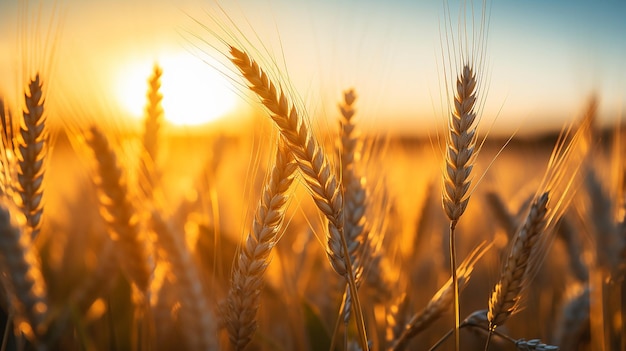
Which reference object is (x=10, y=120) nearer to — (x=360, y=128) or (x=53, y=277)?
(x=360, y=128)

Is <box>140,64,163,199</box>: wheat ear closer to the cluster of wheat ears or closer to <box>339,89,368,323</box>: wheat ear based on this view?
the cluster of wheat ears

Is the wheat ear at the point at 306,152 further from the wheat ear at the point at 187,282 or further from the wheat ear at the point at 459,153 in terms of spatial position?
the wheat ear at the point at 187,282

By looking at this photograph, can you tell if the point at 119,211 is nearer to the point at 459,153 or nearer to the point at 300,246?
the point at 459,153

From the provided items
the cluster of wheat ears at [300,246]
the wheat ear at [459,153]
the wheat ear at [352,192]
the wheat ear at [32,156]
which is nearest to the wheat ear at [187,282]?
the cluster of wheat ears at [300,246]

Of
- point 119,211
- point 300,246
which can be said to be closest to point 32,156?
point 119,211

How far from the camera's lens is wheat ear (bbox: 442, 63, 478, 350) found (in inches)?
43.4

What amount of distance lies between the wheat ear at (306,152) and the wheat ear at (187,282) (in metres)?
0.59

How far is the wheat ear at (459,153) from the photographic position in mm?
1103

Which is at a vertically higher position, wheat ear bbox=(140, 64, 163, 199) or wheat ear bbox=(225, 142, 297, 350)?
wheat ear bbox=(140, 64, 163, 199)

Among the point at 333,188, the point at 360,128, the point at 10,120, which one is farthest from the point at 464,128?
the point at 10,120

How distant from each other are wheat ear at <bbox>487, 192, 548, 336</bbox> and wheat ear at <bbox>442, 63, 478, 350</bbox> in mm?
88

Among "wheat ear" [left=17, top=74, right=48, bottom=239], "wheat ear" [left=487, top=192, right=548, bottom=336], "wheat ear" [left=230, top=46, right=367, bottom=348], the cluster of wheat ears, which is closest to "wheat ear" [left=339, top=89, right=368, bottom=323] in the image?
the cluster of wheat ears

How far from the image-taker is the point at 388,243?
217 centimetres

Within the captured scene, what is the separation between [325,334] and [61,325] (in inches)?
41.7
